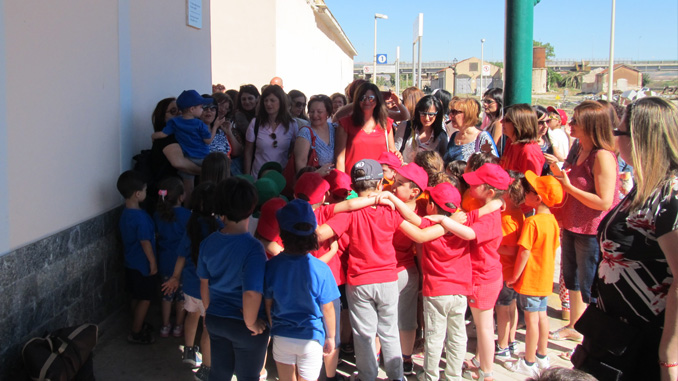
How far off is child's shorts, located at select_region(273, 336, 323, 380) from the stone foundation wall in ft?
4.94

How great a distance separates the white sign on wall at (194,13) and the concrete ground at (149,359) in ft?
11.5

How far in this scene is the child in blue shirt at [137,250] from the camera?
4.17m

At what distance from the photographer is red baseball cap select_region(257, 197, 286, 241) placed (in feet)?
10.4

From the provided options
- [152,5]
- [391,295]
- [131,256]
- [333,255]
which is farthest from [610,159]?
[152,5]

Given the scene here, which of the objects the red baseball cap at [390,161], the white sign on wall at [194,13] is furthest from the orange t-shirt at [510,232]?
the white sign on wall at [194,13]

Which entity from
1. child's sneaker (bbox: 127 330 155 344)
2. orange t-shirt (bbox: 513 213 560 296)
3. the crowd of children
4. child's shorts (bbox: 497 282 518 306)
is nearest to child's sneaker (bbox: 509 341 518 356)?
the crowd of children

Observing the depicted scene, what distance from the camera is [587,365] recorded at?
229 cm

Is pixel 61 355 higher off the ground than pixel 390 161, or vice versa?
pixel 390 161

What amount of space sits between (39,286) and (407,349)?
8.19 ft

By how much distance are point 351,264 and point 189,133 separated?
2.15 meters

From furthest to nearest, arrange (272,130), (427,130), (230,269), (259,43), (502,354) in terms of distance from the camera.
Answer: (259,43) < (427,130) < (272,130) < (502,354) < (230,269)

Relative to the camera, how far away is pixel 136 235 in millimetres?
4223

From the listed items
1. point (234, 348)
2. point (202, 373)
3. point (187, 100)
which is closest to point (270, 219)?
point (234, 348)

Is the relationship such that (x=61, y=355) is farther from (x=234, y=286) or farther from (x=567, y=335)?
(x=567, y=335)
